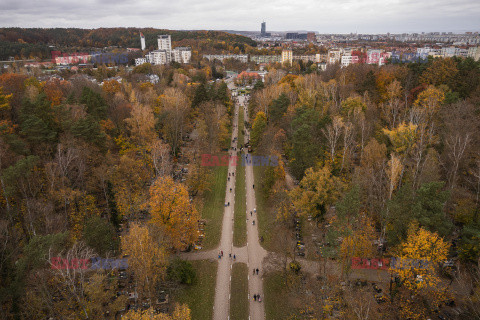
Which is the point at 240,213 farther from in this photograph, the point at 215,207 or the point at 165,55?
the point at 165,55

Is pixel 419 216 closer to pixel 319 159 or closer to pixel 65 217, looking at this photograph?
pixel 319 159

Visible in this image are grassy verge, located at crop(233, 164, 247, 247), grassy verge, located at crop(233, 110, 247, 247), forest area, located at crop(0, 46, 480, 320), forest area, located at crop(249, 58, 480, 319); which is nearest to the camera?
forest area, located at crop(0, 46, 480, 320)

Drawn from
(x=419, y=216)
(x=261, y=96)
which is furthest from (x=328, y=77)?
(x=419, y=216)

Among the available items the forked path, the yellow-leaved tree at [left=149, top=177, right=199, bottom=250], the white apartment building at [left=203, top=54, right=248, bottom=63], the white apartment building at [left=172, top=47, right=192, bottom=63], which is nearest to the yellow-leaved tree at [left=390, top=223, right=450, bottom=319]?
the forked path

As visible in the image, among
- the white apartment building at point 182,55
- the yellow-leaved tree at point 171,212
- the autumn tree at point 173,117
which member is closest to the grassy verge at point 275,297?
the yellow-leaved tree at point 171,212

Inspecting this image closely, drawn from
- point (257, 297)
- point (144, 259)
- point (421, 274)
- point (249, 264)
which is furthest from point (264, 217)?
point (144, 259)

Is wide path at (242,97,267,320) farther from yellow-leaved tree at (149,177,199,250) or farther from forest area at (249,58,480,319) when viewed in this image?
yellow-leaved tree at (149,177,199,250)

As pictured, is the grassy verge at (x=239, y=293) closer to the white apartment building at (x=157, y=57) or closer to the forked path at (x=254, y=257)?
the forked path at (x=254, y=257)
